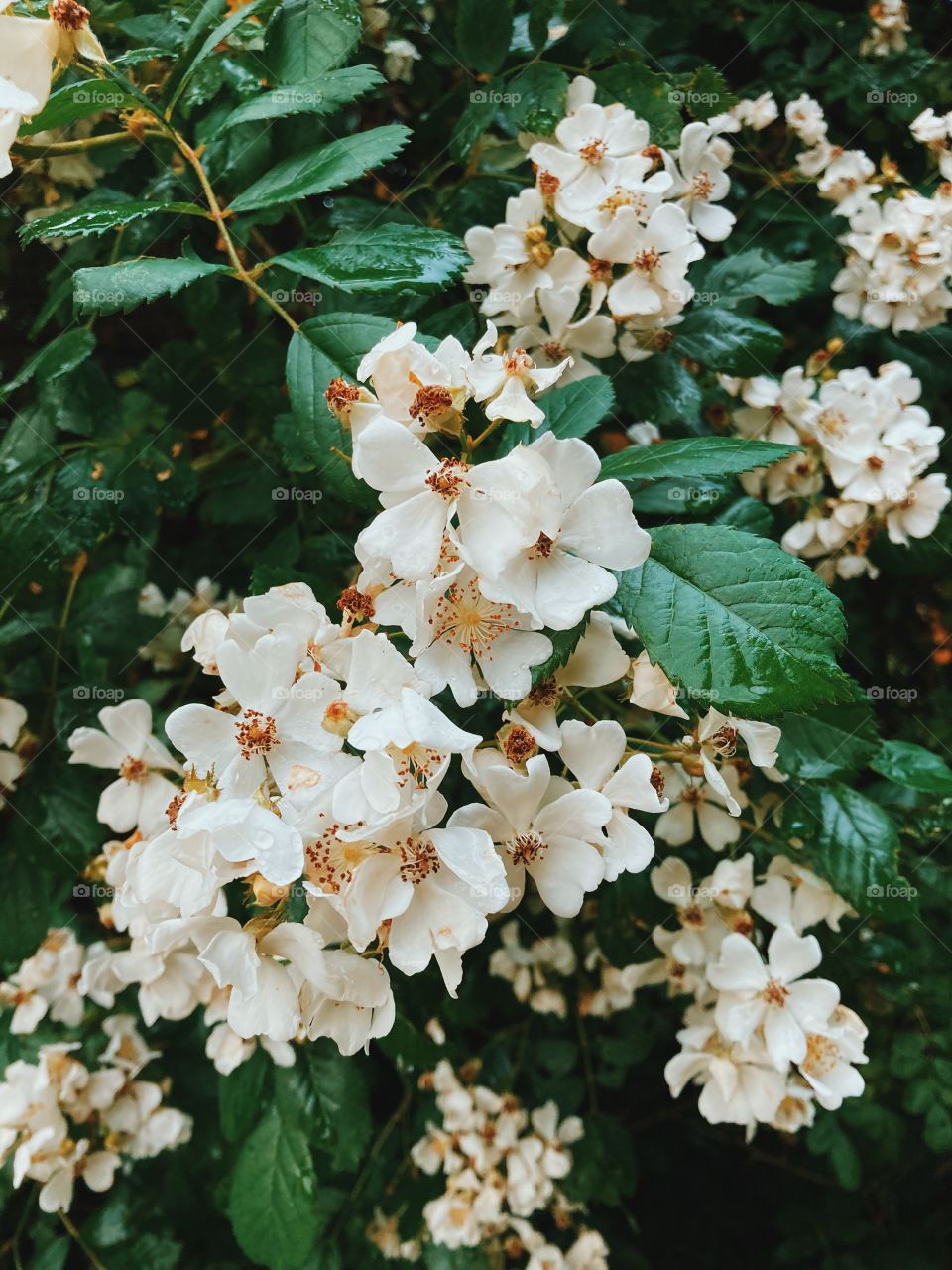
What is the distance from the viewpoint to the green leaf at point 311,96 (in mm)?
1087

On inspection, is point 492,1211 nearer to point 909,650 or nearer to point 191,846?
point 191,846

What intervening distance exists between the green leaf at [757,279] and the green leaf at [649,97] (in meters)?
0.25

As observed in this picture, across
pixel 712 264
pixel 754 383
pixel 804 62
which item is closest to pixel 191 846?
pixel 754 383

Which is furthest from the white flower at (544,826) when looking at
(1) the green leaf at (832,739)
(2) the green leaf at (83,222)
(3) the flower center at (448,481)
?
(2) the green leaf at (83,222)

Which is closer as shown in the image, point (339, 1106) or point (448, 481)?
point (448, 481)

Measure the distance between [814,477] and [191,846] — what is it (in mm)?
1359

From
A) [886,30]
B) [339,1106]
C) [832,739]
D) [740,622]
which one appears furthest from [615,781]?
[886,30]

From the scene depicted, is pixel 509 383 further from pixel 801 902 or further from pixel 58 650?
pixel 58 650

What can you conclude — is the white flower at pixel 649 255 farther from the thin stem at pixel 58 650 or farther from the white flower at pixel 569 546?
the thin stem at pixel 58 650

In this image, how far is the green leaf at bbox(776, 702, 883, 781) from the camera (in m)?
1.33

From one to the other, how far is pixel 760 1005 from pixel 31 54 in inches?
61.5

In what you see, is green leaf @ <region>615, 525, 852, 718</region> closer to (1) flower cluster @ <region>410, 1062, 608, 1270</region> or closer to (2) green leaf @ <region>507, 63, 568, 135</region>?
(2) green leaf @ <region>507, 63, 568, 135</region>

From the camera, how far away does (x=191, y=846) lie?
2.81ft

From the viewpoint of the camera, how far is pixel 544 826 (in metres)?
0.91
